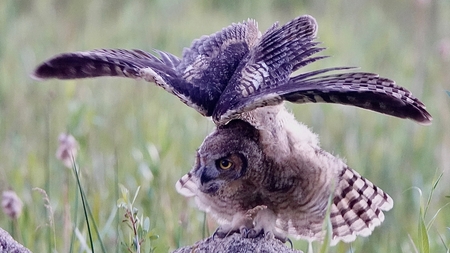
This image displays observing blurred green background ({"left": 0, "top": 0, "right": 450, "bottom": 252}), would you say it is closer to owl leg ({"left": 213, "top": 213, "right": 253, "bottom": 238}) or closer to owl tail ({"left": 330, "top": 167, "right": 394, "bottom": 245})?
owl leg ({"left": 213, "top": 213, "right": 253, "bottom": 238})

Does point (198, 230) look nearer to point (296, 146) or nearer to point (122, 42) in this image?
point (296, 146)

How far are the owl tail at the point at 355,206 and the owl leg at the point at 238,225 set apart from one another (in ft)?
2.14

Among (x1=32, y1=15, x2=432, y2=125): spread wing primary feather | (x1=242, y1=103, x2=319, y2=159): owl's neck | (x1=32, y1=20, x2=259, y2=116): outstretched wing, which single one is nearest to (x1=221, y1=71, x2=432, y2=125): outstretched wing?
(x1=32, y1=15, x2=432, y2=125): spread wing primary feather

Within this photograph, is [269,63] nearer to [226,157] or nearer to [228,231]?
[226,157]

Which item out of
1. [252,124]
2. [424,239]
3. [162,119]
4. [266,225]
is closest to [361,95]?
[424,239]

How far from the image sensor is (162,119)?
6898mm

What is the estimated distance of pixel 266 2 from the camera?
12023mm

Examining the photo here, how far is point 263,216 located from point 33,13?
780 centimetres

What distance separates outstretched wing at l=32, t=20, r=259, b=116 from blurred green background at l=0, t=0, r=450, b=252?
2.30ft

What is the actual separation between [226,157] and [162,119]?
3131mm

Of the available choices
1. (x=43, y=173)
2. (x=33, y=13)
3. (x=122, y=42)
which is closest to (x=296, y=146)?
Result: (x=43, y=173)

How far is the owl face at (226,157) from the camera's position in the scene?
3.81 metres

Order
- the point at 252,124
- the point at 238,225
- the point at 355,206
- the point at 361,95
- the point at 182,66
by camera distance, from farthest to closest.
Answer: the point at 355,206 → the point at 182,66 → the point at 238,225 → the point at 252,124 → the point at 361,95

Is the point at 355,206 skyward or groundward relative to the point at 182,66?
groundward
